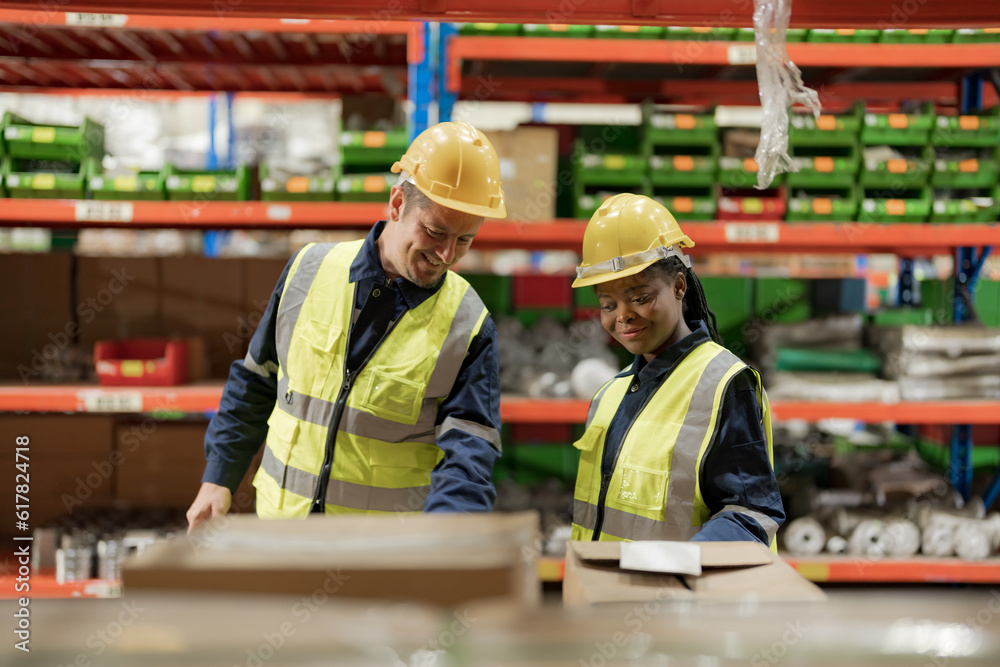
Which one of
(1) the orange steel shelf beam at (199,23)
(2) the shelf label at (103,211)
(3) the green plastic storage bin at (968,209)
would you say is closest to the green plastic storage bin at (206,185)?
(2) the shelf label at (103,211)

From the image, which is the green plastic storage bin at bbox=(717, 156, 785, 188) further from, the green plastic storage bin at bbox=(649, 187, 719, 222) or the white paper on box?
the white paper on box

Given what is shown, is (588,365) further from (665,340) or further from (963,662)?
(963,662)

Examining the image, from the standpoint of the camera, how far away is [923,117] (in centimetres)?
302

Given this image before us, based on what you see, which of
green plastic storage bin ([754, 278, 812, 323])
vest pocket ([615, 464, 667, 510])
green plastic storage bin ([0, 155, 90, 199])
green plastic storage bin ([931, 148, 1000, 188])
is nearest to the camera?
vest pocket ([615, 464, 667, 510])

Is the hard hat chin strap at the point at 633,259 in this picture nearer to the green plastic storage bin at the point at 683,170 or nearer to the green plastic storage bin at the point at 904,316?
the green plastic storage bin at the point at 683,170

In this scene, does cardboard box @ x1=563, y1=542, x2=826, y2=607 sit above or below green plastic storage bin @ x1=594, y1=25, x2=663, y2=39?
below

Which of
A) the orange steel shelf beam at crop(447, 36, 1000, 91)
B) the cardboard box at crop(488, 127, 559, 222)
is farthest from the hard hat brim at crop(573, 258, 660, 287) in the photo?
the orange steel shelf beam at crop(447, 36, 1000, 91)

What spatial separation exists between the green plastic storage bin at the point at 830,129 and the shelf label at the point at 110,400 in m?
3.04

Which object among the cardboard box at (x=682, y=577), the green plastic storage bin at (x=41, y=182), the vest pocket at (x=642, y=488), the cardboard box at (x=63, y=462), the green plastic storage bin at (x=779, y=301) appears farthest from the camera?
the green plastic storage bin at (x=779, y=301)

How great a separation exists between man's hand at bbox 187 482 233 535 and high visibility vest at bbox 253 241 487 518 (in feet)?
0.41

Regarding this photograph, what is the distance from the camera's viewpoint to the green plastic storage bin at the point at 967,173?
9.96 feet

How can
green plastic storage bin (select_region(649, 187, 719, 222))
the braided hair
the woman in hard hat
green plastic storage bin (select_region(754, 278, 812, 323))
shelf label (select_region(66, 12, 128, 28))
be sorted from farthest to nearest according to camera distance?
green plastic storage bin (select_region(754, 278, 812, 323)), green plastic storage bin (select_region(649, 187, 719, 222)), shelf label (select_region(66, 12, 128, 28)), the braided hair, the woman in hard hat

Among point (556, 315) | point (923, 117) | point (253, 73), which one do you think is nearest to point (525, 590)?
point (556, 315)

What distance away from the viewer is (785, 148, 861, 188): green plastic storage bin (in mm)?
3006
